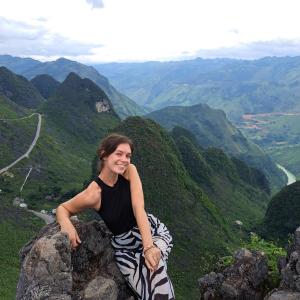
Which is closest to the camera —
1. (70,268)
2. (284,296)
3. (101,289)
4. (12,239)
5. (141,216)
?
(70,268)

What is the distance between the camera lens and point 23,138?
461 ft

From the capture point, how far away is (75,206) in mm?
9906

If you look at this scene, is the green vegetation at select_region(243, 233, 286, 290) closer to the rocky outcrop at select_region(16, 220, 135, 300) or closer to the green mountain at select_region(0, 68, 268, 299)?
the rocky outcrop at select_region(16, 220, 135, 300)

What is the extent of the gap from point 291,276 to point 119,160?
6.54 meters

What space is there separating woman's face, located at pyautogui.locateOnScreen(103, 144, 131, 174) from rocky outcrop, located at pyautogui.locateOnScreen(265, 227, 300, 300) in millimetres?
5961

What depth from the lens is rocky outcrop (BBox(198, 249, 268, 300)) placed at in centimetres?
1408

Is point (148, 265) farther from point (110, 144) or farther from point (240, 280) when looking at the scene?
point (240, 280)

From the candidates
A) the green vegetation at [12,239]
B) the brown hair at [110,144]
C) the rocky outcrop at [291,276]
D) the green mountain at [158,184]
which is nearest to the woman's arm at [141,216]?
the brown hair at [110,144]

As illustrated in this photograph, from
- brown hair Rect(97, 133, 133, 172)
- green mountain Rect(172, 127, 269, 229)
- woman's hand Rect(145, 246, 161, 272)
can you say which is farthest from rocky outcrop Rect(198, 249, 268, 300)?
green mountain Rect(172, 127, 269, 229)

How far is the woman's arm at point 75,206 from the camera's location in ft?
31.8

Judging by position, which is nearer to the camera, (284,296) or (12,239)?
(284,296)

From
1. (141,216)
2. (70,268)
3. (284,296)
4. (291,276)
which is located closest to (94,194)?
(141,216)

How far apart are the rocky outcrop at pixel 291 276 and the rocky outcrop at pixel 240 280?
1.38 metres

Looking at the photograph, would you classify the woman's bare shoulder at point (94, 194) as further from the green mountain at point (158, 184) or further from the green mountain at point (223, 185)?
the green mountain at point (223, 185)
